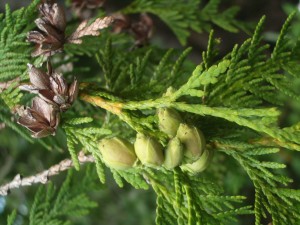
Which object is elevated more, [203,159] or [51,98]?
[51,98]

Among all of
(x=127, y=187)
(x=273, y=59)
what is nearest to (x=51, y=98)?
(x=273, y=59)

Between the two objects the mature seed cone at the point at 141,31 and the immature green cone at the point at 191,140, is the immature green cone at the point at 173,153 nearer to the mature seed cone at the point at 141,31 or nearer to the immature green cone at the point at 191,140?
the immature green cone at the point at 191,140

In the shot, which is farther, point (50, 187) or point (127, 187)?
point (127, 187)

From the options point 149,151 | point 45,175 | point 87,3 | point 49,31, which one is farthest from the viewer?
point 87,3

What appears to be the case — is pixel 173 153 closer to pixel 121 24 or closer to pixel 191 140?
pixel 191 140

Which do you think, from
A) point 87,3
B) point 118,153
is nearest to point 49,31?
point 118,153

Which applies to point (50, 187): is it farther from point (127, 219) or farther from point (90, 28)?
point (127, 219)

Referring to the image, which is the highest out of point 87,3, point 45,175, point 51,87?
point 51,87
